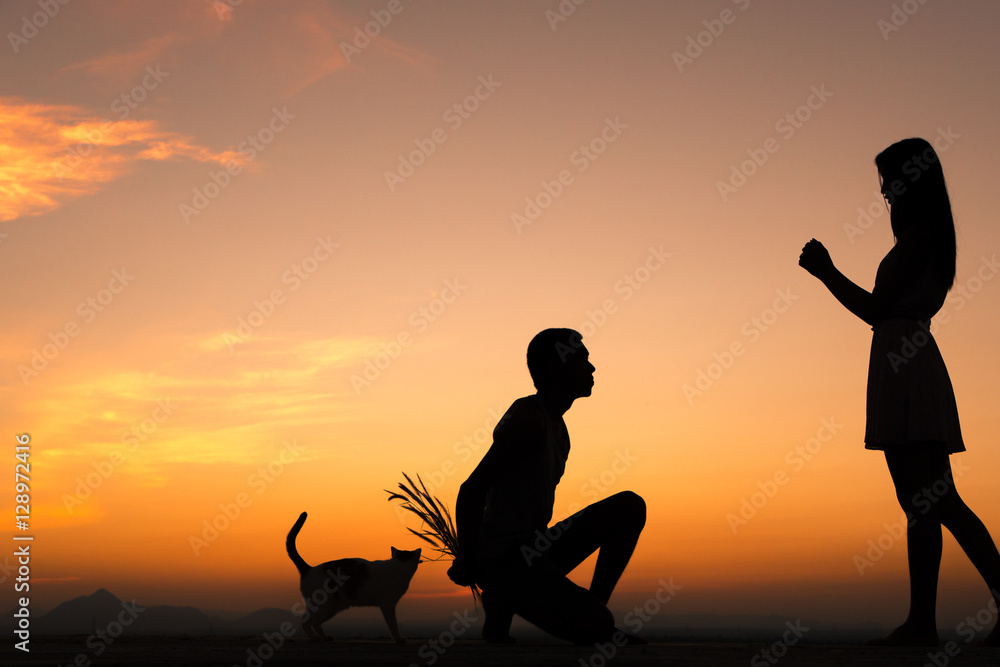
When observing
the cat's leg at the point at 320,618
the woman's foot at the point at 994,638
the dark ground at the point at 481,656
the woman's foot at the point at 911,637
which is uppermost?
the cat's leg at the point at 320,618

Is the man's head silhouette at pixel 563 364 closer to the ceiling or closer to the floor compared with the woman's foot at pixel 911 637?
closer to the ceiling

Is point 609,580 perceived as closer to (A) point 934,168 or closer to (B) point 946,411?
(B) point 946,411

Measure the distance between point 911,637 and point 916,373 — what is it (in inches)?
51.1

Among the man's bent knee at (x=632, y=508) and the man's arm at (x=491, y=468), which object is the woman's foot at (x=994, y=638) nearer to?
Answer: the man's bent knee at (x=632, y=508)

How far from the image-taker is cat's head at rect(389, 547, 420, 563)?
19.7 ft

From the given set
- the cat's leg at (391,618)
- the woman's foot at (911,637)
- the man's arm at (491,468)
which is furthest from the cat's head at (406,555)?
the woman's foot at (911,637)

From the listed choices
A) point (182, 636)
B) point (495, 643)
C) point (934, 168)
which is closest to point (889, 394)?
point (934, 168)

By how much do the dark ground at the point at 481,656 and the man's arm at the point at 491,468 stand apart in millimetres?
455

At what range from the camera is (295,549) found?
5992 mm

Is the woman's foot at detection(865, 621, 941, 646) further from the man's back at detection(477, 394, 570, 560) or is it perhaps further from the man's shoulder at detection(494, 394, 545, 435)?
the man's shoulder at detection(494, 394, 545, 435)

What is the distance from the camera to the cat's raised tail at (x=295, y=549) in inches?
233

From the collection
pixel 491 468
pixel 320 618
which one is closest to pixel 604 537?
pixel 491 468

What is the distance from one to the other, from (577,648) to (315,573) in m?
2.69

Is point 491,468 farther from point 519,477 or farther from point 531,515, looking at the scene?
point 531,515
